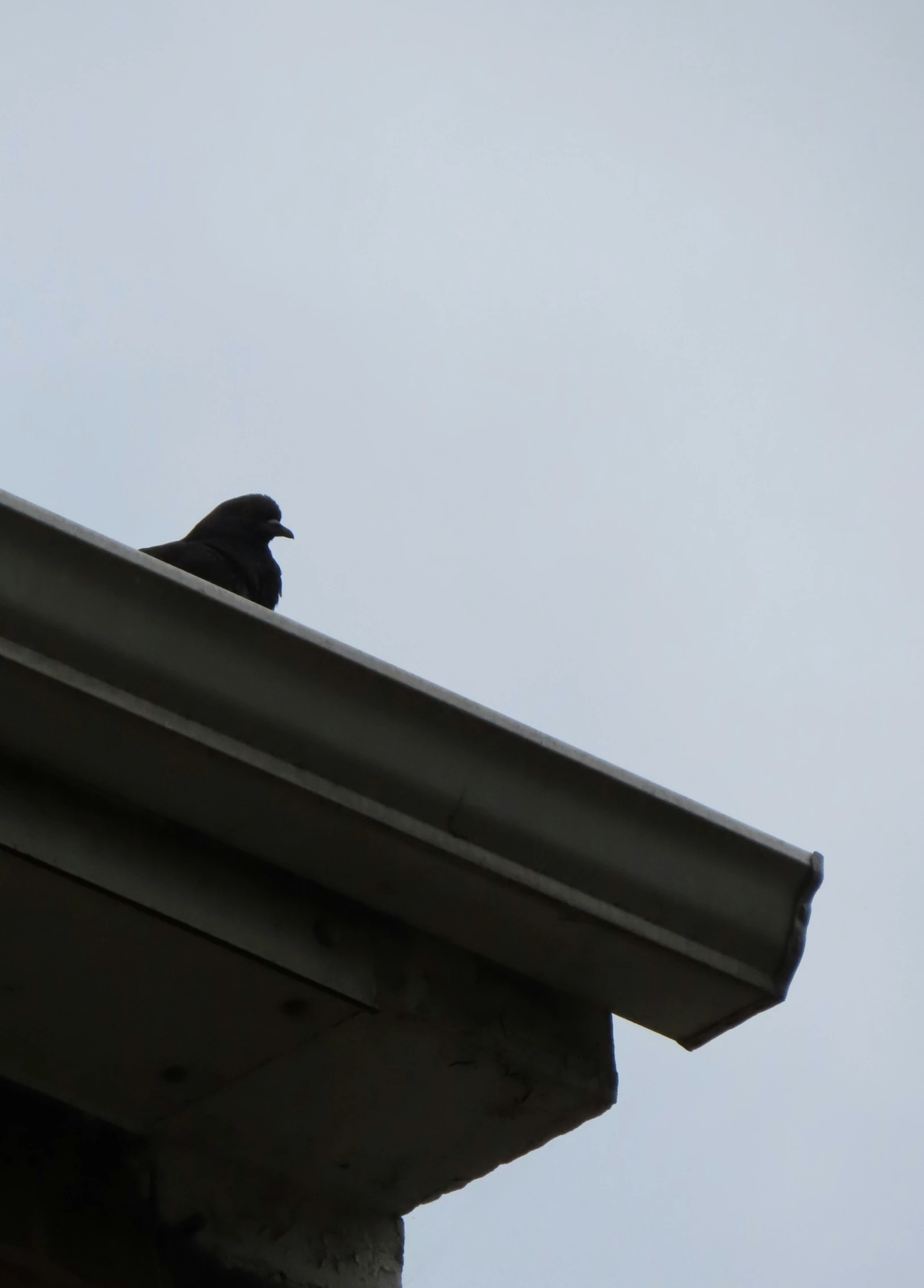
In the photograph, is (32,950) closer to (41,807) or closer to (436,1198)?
(41,807)

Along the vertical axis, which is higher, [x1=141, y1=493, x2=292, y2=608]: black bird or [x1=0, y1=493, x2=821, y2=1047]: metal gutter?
[x1=141, y1=493, x2=292, y2=608]: black bird

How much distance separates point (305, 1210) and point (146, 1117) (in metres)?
0.20

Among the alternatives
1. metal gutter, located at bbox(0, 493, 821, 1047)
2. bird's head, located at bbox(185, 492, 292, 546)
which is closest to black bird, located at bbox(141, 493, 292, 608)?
bird's head, located at bbox(185, 492, 292, 546)

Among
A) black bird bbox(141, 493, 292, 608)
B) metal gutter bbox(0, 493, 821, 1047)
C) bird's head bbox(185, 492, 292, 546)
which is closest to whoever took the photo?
metal gutter bbox(0, 493, 821, 1047)

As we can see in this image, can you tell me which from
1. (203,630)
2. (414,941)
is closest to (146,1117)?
(414,941)

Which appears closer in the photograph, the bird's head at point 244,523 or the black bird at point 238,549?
the black bird at point 238,549

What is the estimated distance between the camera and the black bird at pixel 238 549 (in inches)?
237

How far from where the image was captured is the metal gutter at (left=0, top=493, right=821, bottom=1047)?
1475 millimetres

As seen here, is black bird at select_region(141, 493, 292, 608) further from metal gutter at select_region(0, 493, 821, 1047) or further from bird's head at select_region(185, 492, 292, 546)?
metal gutter at select_region(0, 493, 821, 1047)

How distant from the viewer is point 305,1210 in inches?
67.8

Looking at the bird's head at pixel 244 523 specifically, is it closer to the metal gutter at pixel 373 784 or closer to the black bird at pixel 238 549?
the black bird at pixel 238 549

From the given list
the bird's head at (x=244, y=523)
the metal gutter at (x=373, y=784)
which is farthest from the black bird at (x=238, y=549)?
the metal gutter at (x=373, y=784)

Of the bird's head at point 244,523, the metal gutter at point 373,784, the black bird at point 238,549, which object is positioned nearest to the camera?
the metal gutter at point 373,784

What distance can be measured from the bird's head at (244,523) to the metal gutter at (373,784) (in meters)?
5.01
